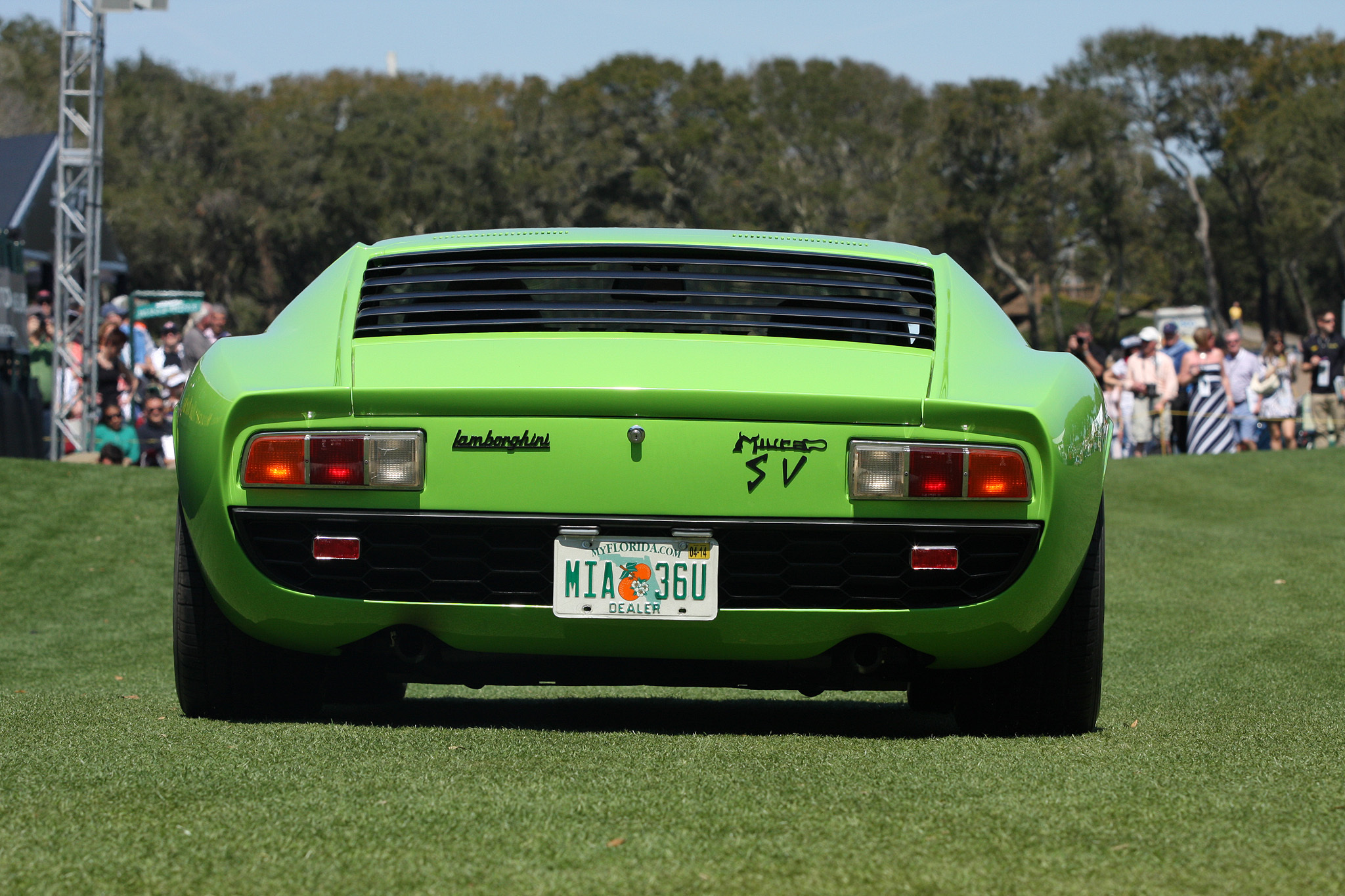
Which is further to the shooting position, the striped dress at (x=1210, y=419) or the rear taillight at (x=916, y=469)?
the striped dress at (x=1210, y=419)

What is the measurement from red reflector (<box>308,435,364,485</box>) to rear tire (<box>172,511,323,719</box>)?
1.73 ft

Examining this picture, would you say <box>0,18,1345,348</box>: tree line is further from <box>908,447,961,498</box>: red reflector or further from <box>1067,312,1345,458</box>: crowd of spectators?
<box>908,447,961,498</box>: red reflector

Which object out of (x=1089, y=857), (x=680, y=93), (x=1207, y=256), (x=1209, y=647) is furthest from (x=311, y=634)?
Answer: (x=680, y=93)

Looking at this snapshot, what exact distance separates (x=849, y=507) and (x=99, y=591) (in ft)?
22.3

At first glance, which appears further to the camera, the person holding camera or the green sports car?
the person holding camera

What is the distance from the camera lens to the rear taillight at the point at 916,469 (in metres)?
3.16

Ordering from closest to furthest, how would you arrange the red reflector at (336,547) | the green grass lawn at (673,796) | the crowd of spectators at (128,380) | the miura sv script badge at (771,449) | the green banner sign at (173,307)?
the green grass lawn at (673,796) → the miura sv script badge at (771,449) → the red reflector at (336,547) → the crowd of spectators at (128,380) → the green banner sign at (173,307)

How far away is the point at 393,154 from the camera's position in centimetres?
5959

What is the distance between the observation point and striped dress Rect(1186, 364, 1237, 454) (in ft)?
57.3

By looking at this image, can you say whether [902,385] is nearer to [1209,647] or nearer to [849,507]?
[849,507]

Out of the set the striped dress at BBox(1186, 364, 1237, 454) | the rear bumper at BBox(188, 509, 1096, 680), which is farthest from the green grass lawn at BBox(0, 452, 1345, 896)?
the striped dress at BBox(1186, 364, 1237, 454)

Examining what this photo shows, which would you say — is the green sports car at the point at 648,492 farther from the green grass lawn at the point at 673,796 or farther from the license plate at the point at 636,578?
the green grass lawn at the point at 673,796

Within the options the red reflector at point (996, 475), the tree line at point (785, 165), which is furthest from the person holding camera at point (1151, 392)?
the tree line at point (785, 165)

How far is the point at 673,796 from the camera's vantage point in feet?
8.90
